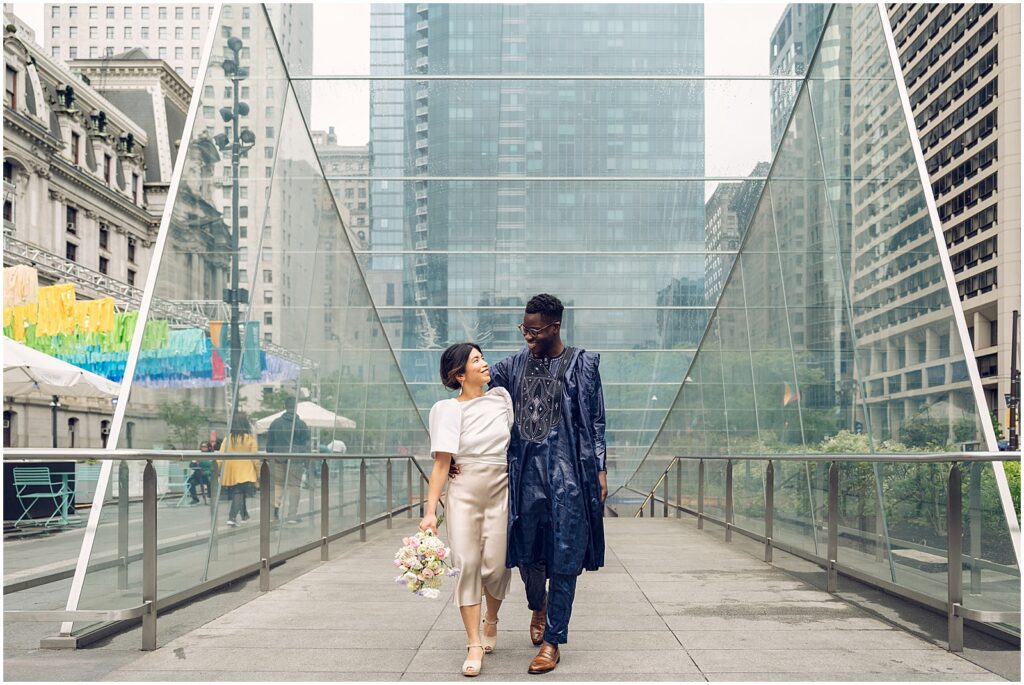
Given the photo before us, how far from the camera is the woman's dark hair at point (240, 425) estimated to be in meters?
7.15

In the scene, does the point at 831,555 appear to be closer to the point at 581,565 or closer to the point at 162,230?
the point at 581,565

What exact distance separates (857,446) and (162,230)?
4529 mm

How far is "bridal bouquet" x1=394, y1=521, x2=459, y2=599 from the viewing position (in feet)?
15.5

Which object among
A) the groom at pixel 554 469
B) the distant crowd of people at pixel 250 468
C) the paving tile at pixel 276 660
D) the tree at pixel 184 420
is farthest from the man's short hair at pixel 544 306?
the tree at pixel 184 420

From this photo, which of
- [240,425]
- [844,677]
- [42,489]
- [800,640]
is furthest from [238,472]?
[42,489]

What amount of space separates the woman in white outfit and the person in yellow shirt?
224 cm

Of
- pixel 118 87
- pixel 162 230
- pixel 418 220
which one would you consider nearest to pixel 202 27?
pixel 118 87

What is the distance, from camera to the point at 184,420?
6.39m

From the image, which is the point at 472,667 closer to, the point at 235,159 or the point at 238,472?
the point at 238,472

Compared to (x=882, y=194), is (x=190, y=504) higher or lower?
lower

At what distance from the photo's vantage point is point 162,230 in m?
6.23

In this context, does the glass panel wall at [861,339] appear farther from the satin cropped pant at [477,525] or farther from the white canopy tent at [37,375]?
the white canopy tent at [37,375]

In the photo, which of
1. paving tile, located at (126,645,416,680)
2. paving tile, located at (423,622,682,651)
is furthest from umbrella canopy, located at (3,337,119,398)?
paving tile, located at (423,622,682,651)

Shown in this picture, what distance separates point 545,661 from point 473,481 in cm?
83
